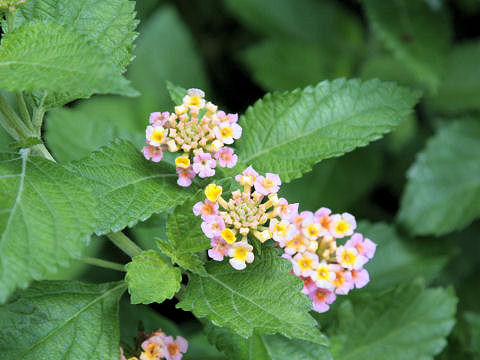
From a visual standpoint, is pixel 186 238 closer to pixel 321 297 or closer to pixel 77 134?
pixel 321 297

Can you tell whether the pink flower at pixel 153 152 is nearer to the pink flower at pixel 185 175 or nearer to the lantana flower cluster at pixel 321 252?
the pink flower at pixel 185 175

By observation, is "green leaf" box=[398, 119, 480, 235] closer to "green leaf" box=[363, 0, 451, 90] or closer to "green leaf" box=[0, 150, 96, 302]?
"green leaf" box=[363, 0, 451, 90]

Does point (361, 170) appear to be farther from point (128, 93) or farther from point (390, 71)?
point (128, 93)

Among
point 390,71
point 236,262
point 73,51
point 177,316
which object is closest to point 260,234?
point 236,262

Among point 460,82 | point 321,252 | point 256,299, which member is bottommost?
point 256,299

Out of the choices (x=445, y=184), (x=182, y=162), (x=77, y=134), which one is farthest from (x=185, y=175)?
(x=445, y=184)

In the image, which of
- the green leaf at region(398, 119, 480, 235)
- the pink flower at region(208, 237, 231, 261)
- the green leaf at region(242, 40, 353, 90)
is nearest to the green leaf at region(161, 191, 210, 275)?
the pink flower at region(208, 237, 231, 261)
